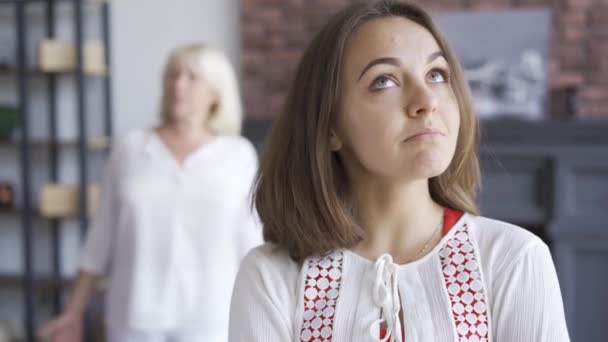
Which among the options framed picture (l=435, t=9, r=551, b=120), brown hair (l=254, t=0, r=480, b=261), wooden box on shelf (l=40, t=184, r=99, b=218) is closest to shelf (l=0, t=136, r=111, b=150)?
wooden box on shelf (l=40, t=184, r=99, b=218)

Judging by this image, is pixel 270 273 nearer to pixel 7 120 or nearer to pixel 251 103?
pixel 251 103

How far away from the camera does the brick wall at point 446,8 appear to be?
396 cm

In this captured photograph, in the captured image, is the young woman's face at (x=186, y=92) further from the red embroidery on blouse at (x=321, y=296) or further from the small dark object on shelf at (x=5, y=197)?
the small dark object on shelf at (x=5, y=197)

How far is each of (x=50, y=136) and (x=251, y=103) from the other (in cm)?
120

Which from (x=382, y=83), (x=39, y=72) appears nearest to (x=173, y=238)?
(x=382, y=83)

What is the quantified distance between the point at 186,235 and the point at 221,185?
0.17 metres

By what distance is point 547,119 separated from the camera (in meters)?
3.80

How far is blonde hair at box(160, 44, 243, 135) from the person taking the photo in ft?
8.13

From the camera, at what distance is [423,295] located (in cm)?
102

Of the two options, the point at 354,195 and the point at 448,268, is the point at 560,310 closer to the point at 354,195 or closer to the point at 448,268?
the point at 448,268

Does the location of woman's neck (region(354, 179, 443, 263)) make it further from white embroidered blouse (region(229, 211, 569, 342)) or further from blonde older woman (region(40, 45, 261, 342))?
blonde older woman (region(40, 45, 261, 342))

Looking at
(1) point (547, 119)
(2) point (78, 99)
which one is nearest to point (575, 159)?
(1) point (547, 119)

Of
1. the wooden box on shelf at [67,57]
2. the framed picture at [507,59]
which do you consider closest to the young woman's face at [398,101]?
the framed picture at [507,59]

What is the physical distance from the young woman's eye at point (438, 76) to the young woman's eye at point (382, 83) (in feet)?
0.19
